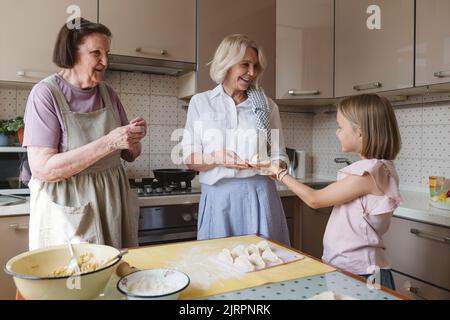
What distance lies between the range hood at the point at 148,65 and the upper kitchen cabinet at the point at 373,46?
0.89 metres

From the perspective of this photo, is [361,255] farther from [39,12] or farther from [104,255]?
[39,12]

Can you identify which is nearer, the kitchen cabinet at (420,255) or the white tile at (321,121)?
the kitchen cabinet at (420,255)

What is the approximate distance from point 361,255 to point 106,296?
0.75 m

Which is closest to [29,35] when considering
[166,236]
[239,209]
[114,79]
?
[114,79]

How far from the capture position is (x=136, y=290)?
641 millimetres

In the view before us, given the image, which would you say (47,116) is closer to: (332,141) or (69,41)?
(69,41)

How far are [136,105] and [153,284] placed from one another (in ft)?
5.72

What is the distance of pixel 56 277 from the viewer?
22.5 inches

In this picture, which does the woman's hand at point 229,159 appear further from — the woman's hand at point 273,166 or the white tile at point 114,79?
the white tile at point 114,79

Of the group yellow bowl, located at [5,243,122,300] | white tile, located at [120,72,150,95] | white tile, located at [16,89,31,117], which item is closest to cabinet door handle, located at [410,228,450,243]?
yellow bowl, located at [5,243,122,300]

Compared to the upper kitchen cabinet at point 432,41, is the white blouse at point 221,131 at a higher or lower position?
lower

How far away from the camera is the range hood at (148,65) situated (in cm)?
195

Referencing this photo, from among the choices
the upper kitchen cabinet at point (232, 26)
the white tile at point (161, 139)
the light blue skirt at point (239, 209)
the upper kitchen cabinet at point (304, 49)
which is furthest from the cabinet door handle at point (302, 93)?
the light blue skirt at point (239, 209)
